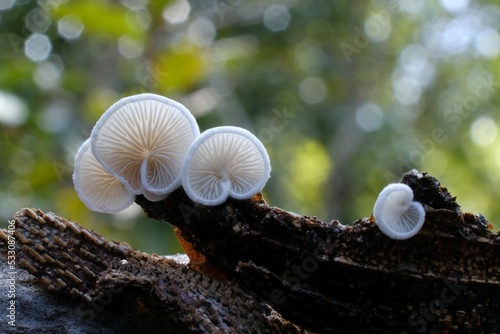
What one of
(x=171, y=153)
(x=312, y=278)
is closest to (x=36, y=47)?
(x=171, y=153)

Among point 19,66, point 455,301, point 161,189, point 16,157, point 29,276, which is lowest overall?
point 29,276

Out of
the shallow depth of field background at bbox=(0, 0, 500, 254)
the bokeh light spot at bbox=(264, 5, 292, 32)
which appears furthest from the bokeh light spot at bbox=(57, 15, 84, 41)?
the bokeh light spot at bbox=(264, 5, 292, 32)

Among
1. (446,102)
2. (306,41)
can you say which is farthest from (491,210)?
(306,41)

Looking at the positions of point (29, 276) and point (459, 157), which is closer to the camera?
point (29, 276)

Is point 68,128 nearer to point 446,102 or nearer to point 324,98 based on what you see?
point 324,98

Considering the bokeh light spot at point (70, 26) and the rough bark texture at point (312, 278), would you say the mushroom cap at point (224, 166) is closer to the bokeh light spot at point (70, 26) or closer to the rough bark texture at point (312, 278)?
the rough bark texture at point (312, 278)

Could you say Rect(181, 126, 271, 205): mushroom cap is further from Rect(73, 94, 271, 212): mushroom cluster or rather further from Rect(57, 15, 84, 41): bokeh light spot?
Rect(57, 15, 84, 41): bokeh light spot

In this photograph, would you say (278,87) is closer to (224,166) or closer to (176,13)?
(176,13)
